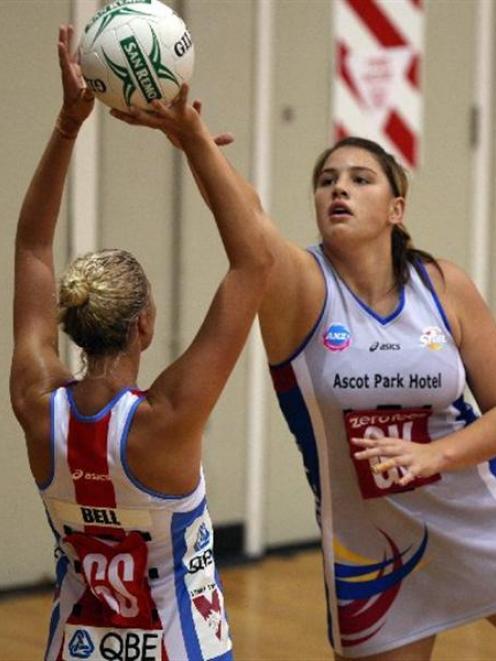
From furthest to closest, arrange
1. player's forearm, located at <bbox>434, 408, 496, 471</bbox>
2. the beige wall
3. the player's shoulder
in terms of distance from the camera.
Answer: the beige wall, the player's shoulder, player's forearm, located at <bbox>434, 408, 496, 471</bbox>

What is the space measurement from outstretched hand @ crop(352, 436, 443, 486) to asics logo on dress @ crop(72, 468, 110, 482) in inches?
24.2

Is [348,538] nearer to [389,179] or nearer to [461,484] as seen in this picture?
[461,484]

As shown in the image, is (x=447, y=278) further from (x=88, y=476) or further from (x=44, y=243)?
(x=88, y=476)

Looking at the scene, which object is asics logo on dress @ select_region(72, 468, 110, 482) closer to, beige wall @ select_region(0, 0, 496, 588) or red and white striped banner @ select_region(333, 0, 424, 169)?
beige wall @ select_region(0, 0, 496, 588)

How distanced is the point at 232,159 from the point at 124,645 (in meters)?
3.55

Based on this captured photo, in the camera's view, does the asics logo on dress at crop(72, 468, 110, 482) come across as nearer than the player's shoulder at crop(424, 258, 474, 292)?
Yes

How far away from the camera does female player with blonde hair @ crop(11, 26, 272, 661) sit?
2311 mm

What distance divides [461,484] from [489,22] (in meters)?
3.82

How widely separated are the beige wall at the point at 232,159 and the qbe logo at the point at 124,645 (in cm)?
282

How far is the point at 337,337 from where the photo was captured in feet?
10.2

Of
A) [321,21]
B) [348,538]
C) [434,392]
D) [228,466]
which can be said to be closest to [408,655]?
[348,538]

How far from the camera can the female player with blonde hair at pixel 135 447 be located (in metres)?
2.31

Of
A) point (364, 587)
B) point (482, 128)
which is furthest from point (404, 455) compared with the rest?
point (482, 128)

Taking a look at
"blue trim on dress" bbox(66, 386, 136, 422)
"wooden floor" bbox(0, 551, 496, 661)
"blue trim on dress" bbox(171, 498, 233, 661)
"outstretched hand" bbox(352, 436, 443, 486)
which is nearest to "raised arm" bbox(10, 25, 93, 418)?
"blue trim on dress" bbox(66, 386, 136, 422)
